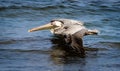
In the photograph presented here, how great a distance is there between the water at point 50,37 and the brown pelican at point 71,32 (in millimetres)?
227

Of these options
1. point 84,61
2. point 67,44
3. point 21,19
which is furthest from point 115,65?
point 21,19

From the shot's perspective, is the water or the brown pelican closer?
the water

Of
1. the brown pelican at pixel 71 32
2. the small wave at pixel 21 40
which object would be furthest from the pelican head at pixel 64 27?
the small wave at pixel 21 40

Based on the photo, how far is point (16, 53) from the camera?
7836 mm

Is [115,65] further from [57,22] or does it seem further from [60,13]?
[60,13]

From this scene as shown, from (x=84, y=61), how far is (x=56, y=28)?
1604mm

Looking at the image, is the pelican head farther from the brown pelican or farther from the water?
the water

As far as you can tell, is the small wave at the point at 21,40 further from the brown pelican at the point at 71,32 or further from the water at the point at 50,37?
the brown pelican at the point at 71,32

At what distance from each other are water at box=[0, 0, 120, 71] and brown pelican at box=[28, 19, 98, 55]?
8.9 inches

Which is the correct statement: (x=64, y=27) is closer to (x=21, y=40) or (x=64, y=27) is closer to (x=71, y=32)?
(x=71, y=32)

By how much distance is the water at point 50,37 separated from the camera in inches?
282

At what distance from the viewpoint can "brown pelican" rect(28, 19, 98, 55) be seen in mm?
7730

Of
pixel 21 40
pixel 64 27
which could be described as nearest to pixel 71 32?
pixel 64 27

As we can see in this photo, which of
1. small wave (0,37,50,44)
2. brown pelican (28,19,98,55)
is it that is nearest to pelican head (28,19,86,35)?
brown pelican (28,19,98,55)
